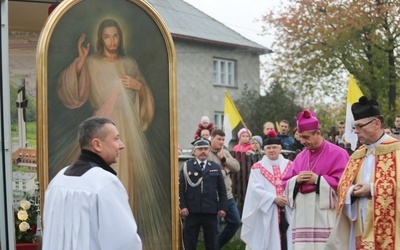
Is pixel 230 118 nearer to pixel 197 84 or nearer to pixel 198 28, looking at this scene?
pixel 197 84

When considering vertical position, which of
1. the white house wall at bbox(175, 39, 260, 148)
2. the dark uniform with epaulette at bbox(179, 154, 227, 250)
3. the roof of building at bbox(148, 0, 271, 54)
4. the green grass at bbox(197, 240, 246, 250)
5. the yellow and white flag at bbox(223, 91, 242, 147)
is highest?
the roof of building at bbox(148, 0, 271, 54)

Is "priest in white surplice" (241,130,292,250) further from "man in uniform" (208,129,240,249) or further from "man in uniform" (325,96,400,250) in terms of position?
"man in uniform" (325,96,400,250)

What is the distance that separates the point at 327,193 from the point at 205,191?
3.08 metres

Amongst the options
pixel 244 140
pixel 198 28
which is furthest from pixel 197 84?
pixel 244 140

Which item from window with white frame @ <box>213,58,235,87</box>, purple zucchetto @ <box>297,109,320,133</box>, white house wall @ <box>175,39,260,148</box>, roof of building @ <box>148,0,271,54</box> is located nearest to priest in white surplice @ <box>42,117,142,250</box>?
purple zucchetto @ <box>297,109,320,133</box>

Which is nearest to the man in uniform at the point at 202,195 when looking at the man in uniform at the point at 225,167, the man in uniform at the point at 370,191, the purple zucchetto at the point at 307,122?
the man in uniform at the point at 225,167

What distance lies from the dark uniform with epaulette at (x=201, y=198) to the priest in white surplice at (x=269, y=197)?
48 cm

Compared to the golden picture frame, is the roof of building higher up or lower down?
higher up

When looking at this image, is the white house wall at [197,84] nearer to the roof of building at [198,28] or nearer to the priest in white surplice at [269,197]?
the roof of building at [198,28]

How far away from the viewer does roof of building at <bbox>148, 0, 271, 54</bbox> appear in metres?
37.4

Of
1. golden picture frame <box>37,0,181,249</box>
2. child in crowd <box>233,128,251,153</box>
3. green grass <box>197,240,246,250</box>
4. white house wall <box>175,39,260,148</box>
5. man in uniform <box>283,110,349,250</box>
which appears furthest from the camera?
white house wall <box>175,39,260,148</box>

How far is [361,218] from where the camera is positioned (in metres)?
8.32

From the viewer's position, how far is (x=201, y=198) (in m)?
12.0

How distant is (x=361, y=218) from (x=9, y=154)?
3390mm
